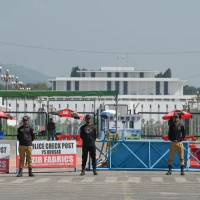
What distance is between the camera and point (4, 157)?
26.0m

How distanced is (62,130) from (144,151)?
32.9m

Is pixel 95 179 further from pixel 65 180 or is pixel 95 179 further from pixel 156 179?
pixel 156 179

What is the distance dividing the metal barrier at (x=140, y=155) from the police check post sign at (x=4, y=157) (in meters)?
2.93

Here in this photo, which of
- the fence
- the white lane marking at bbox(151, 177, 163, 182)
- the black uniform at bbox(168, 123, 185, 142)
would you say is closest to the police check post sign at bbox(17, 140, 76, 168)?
the black uniform at bbox(168, 123, 185, 142)

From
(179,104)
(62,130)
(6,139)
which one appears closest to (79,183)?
(6,139)

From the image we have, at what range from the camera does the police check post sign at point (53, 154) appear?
85.7ft

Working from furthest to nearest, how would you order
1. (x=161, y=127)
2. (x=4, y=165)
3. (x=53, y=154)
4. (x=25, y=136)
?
(x=161, y=127)
(x=53, y=154)
(x=4, y=165)
(x=25, y=136)

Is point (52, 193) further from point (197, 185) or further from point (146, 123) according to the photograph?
point (146, 123)

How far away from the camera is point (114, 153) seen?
2689cm

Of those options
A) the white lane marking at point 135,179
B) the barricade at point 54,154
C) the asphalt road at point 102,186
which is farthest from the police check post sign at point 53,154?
the white lane marking at point 135,179

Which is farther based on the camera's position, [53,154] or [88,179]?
[53,154]

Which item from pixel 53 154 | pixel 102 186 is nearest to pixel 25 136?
pixel 53 154

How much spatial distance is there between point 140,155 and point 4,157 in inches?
166

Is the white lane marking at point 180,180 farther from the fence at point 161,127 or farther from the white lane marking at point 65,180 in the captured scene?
the fence at point 161,127
